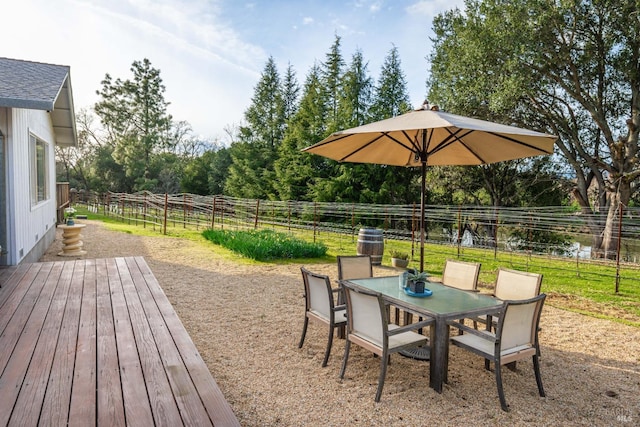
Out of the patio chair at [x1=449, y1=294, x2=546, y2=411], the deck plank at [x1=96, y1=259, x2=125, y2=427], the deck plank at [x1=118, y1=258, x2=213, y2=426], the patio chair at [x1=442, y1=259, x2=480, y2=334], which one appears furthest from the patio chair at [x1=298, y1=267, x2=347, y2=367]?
the deck plank at [x1=96, y1=259, x2=125, y2=427]

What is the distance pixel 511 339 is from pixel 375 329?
97 centimetres

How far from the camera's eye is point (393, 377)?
3.13 metres

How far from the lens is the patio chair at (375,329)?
107 inches

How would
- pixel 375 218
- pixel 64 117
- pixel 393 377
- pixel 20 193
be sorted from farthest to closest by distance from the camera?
pixel 375 218 < pixel 64 117 < pixel 20 193 < pixel 393 377

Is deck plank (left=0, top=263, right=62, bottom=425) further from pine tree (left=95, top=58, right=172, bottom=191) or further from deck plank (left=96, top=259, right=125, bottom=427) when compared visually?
pine tree (left=95, top=58, right=172, bottom=191)

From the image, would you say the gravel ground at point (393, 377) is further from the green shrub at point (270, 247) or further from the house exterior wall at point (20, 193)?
the green shrub at point (270, 247)

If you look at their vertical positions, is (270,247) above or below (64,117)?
below

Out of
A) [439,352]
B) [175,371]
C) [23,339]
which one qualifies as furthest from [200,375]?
[439,352]

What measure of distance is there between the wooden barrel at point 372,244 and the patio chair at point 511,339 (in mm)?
4748

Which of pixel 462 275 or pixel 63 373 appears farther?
pixel 462 275

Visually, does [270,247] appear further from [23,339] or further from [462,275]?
[23,339]

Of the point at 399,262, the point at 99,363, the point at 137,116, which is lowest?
the point at 399,262

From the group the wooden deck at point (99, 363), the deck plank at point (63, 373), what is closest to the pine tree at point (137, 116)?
the wooden deck at point (99, 363)

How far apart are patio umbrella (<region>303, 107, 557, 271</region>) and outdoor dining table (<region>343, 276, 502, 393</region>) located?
802 millimetres
